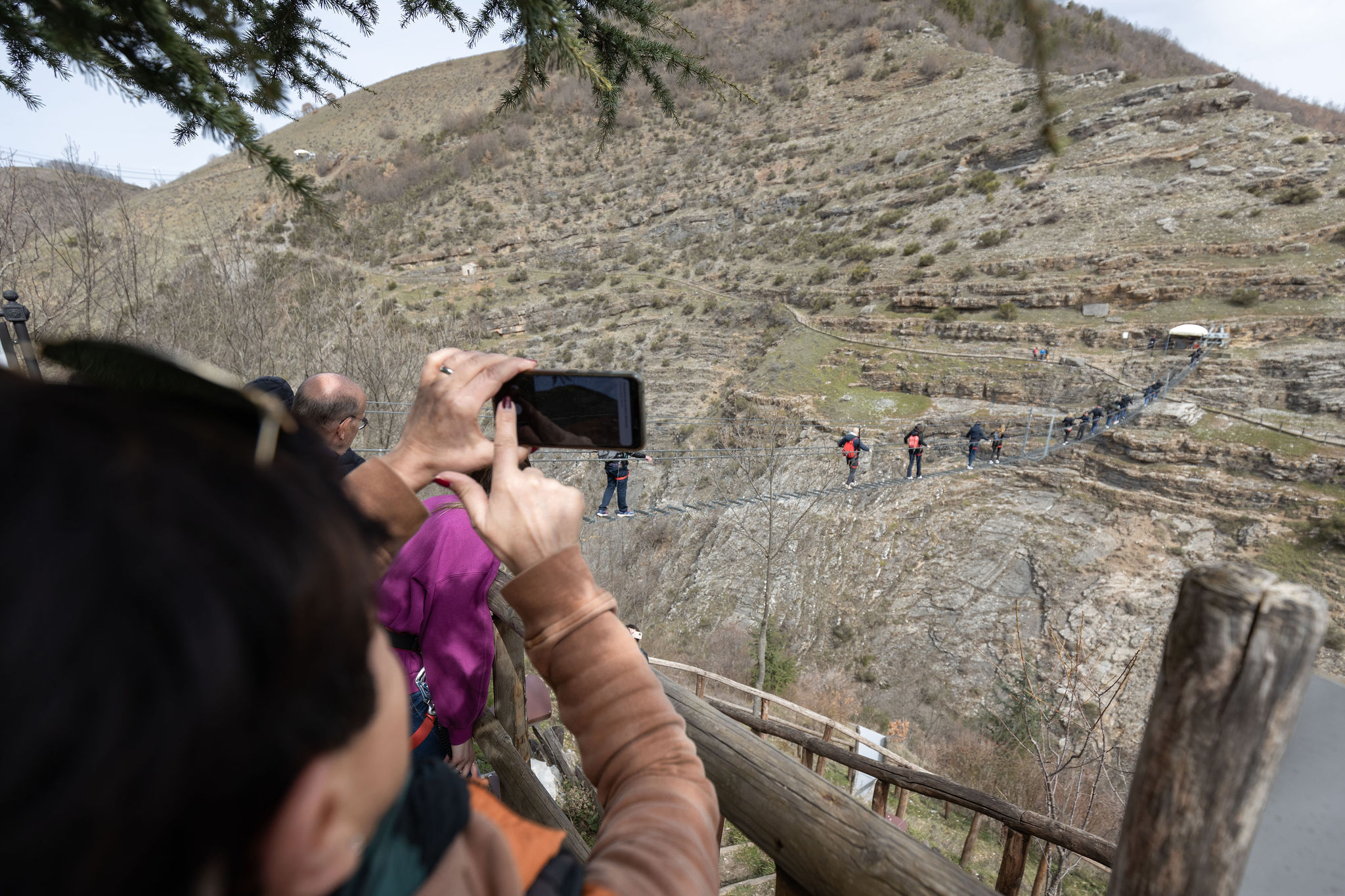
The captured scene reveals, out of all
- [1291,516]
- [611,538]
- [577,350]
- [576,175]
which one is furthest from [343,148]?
[1291,516]

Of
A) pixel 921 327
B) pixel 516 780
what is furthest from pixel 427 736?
pixel 921 327

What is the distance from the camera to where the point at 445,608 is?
5.16ft

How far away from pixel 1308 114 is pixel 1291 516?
1152 inches

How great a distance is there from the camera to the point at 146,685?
269 mm

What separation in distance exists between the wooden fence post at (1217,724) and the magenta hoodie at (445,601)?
1.31 meters

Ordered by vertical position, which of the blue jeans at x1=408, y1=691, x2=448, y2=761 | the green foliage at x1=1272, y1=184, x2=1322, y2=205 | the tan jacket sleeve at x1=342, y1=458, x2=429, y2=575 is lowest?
the blue jeans at x1=408, y1=691, x2=448, y2=761

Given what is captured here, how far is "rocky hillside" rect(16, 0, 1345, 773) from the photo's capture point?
13.5 metres

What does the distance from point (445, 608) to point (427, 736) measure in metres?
0.43

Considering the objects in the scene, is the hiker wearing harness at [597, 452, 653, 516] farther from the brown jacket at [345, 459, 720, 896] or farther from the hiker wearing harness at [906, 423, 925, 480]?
the brown jacket at [345, 459, 720, 896]

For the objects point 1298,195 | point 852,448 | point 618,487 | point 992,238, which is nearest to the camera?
point 618,487

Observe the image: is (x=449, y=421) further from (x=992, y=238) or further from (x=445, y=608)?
(x=992, y=238)

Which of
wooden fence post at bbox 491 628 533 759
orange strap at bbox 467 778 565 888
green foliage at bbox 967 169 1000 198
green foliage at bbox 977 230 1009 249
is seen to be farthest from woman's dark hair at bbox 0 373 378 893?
green foliage at bbox 967 169 1000 198

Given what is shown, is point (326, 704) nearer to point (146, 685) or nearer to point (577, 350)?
point (146, 685)

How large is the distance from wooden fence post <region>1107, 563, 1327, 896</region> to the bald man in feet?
6.10
